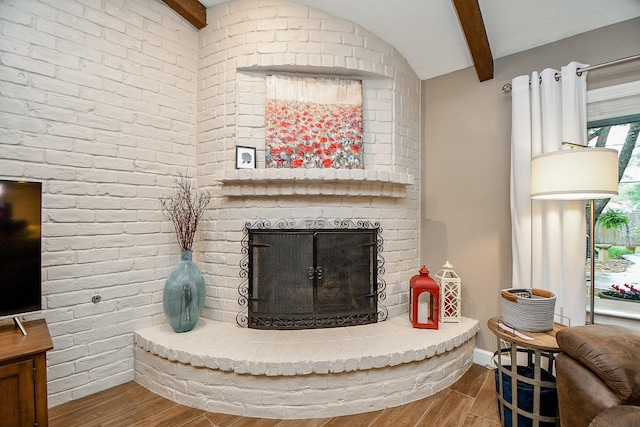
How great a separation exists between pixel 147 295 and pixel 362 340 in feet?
5.03

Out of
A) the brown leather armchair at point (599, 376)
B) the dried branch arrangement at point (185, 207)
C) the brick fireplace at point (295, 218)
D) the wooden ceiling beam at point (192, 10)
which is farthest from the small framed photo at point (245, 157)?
the brown leather armchair at point (599, 376)

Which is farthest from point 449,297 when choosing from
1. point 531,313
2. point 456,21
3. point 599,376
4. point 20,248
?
point 20,248

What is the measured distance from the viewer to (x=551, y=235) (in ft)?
6.54

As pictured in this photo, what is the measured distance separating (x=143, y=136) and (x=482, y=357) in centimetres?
297

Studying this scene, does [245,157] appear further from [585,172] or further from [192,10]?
[585,172]

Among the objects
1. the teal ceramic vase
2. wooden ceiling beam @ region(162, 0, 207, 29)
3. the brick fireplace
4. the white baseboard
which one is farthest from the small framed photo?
the white baseboard

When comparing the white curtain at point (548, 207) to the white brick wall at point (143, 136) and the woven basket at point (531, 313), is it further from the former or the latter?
the white brick wall at point (143, 136)

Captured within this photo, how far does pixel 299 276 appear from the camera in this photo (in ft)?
7.22

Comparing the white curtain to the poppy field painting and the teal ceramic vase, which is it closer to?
the poppy field painting

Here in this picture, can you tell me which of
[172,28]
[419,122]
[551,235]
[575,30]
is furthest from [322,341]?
[575,30]

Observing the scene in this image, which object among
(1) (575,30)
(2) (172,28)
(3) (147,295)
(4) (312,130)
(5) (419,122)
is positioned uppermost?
(2) (172,28)

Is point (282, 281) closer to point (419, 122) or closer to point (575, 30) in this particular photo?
point (419, 122)

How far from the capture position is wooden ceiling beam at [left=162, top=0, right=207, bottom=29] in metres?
2.22

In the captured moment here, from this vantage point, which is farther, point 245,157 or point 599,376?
point 245,157
